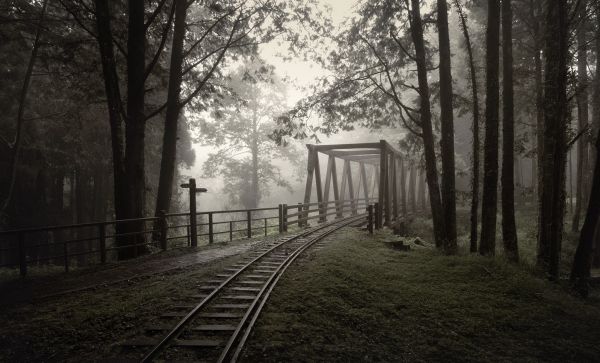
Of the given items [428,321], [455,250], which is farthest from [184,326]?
[455,250]

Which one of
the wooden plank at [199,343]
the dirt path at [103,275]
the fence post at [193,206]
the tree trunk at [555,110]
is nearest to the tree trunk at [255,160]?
the fence post at [193,206]

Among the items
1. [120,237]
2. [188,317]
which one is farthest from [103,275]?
[188,317]

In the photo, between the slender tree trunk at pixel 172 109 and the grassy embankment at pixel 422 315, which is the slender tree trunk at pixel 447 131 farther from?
the slender tree trunk at pixel 172 109

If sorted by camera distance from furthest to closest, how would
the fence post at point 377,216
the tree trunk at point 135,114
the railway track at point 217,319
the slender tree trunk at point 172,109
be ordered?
1. the fence post at point 377,216
2. the slender tree trunk at point 172,109
3. the tree trunk at point 135,114
4. the railway track at point 217,319

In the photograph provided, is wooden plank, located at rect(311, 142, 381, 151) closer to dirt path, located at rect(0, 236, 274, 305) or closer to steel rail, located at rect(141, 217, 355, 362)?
dirt path, located at rect(0, 236, 274, 305)

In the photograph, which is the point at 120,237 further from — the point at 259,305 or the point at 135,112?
the point at 259,305

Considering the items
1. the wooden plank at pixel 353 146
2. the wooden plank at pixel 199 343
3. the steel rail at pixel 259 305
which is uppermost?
the wooden plank at pixel 353 146

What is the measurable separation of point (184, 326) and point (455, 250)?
803cm

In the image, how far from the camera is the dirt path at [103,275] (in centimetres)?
682

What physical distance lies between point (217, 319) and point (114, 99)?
7078mm

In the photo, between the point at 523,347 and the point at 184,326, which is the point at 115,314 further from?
the point at 523,347

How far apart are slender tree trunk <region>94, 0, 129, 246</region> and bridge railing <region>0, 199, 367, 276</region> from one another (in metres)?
0.52

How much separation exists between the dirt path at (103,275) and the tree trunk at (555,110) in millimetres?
7925

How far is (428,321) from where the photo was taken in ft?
20.0
